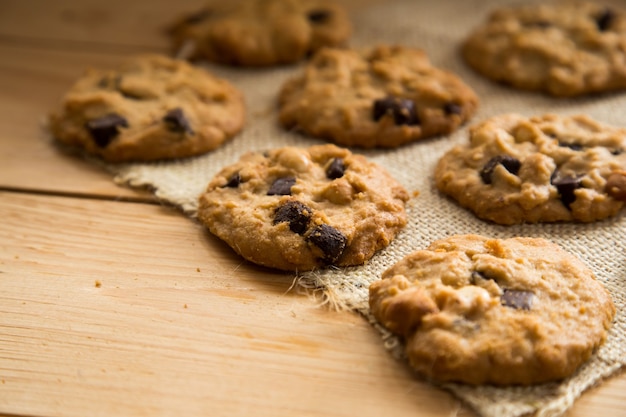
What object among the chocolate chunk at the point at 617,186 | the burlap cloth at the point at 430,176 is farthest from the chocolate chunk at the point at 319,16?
the chocolate chunk at the point at 617,186

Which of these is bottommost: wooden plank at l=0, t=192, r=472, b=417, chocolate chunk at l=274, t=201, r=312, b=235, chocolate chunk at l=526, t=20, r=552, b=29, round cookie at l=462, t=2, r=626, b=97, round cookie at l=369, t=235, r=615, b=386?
wooden plank at l=0, t=192, r=472, b=417

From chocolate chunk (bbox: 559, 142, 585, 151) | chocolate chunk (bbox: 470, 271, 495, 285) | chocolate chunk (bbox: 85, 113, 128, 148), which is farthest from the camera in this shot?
chocolate chunk (bbox: 85, 113, 128, 148)

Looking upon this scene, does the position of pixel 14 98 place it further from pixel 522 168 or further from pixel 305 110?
pixel 522 168

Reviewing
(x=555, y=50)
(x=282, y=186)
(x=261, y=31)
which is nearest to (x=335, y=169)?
(x=282, y=186)

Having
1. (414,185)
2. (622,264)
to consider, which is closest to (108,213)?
(414,185)

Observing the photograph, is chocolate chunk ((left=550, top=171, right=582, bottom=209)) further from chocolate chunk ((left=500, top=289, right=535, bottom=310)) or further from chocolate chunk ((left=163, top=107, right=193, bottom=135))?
chocolate chunk ((left=163, top=107, right=193, bottom=135))

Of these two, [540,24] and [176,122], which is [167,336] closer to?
[176,122]

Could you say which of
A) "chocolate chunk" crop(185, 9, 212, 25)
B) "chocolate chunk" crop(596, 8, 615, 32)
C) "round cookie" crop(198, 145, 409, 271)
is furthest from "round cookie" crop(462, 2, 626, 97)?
"chocolate chunk" crop(185, 9, 212, 25)

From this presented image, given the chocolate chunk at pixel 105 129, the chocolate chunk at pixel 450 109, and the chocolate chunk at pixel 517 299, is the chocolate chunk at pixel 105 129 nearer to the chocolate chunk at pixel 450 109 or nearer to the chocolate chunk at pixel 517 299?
the chocolate chunk at pixel 450 109
